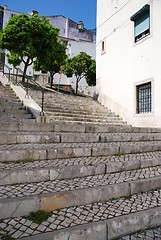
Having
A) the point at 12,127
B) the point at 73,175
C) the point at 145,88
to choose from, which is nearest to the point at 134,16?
the point at 145,88

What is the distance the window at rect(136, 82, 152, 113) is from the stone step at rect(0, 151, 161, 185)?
5189 mm

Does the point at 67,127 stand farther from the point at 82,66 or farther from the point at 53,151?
the point at 82,66

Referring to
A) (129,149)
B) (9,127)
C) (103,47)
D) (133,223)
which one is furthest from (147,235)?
(103,47)

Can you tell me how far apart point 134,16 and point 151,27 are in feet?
4.60

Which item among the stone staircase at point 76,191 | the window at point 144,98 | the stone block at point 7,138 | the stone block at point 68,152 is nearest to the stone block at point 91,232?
the stone staircase at point 76,191

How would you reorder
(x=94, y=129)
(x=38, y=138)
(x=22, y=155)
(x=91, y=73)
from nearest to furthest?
(x=22, y=155)
(x=38, y=138)
(x=94, y=129)
(x=91, y=73)

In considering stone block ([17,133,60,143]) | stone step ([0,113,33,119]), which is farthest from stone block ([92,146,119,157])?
stone step ([0,113,33,119])

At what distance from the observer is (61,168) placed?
2686 millimetres

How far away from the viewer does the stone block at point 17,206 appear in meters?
1.87

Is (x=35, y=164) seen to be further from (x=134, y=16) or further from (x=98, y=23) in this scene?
(x=98, y=23)

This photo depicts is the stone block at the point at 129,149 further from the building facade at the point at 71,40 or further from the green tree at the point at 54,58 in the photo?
the building facade at the point at 71,40

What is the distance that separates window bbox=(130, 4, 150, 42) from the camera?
8.33m

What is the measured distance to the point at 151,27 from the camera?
798cm

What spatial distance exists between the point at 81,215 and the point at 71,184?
0.54 metres
